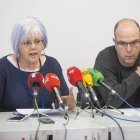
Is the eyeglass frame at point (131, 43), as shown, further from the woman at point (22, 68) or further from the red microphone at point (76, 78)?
the red microphone at point (76, 78)

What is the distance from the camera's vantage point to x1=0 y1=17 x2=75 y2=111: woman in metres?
1.73

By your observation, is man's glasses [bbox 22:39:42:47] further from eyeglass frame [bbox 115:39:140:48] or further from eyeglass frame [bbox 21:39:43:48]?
eyeglass frame [bbox 115:39:140:48]

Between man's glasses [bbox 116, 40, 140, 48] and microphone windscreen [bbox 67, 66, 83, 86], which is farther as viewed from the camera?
man's glasses [bbox 116, 40, 140, 48]

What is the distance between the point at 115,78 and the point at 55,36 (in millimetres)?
675

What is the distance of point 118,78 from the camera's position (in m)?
1.99

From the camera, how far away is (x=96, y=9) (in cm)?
244

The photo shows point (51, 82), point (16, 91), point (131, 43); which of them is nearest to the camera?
point (51, 82)

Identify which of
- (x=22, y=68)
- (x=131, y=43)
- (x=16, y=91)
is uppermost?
(x=131, y=43)

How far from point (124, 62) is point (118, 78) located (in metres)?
0.11

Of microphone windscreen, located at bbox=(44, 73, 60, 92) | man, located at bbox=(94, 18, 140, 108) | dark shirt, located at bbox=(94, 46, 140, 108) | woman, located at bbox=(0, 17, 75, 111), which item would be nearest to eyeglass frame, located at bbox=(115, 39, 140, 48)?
man, located at bbox=(94, 18, 140, 108)

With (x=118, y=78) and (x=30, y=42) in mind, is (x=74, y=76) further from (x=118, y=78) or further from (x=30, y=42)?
(x=118, y=78)

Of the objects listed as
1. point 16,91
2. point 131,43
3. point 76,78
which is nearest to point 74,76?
point 76,78

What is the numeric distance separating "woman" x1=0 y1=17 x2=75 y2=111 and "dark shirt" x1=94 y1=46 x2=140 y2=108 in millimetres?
279

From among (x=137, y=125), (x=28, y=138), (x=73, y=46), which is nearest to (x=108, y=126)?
(x=137, y=125)
